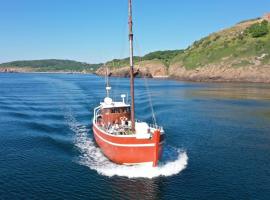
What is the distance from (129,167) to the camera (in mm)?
38750

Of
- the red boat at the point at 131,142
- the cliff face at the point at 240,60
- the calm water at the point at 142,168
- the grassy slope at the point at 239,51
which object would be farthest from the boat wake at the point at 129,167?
the grassy slope at the point at 239,51

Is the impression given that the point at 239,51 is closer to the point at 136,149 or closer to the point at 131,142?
the point at 136,149

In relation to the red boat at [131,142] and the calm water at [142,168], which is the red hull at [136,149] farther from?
the calm water at [142,168]

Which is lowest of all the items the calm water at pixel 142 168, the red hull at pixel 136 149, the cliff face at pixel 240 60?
the calm water at pixel 142 168

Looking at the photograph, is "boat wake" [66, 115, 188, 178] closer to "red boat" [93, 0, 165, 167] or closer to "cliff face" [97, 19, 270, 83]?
"red boat" [93, 0, 165, 167]

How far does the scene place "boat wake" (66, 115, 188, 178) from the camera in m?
37.5

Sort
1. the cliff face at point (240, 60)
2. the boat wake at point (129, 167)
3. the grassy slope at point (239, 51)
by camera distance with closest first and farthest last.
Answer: the boat wake at point (129, 167) → the cliff face at point (240, 60) → the grassy slope at point (239, 51)

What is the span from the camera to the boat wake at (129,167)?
37531mm

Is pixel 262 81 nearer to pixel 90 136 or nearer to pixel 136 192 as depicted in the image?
pixel 90 136

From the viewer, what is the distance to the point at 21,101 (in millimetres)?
94188

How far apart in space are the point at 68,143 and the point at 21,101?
46.7 m

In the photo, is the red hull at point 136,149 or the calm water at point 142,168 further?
the red hull at point 136,149

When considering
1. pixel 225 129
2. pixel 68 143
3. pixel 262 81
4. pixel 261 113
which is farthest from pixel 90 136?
pixel 262 81

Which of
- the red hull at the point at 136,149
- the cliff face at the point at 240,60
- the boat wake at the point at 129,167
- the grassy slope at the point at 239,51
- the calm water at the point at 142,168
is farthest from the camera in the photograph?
the grassy slope at the point at 239,51
